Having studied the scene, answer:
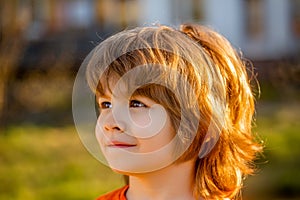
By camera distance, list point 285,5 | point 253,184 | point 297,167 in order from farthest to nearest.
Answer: point 285,5 → point 297,167 → point 253,184

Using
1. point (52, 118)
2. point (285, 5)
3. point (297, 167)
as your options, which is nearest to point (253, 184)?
point (297, 167)

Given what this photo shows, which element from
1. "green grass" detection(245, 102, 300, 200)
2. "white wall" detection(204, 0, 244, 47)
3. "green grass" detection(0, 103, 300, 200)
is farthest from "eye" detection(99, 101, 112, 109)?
"white wall" detection(204, 0, 244, 47)

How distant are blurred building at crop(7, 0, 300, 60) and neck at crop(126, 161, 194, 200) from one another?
12.3m

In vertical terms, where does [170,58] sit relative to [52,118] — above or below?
above

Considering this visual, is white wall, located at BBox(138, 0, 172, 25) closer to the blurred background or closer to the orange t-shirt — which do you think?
the blurred background

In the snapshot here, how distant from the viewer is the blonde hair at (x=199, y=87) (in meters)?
1.97

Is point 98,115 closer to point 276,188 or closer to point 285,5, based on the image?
point 276,188

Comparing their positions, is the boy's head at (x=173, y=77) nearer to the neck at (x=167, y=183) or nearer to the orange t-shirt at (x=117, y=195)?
the neck at (x=167, y=183)

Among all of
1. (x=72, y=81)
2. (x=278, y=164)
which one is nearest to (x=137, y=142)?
(x=278, y=164)

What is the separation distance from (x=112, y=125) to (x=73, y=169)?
4.65 metres

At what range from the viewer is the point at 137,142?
77.0 inches

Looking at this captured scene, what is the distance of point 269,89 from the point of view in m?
11.3

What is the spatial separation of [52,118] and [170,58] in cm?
776

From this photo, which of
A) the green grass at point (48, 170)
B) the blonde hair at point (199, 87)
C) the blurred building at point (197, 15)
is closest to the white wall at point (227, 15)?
the blurred building at point (197, 15)
